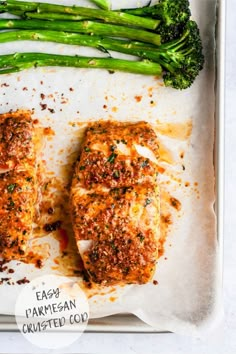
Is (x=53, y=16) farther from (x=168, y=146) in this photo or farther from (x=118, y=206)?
(x=118, y=206)

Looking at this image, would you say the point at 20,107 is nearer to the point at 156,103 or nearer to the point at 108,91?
the point at 108,91

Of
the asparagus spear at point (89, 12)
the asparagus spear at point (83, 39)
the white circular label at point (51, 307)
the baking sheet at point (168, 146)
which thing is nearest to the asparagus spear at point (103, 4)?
the asparagus spear at point (89, 12)

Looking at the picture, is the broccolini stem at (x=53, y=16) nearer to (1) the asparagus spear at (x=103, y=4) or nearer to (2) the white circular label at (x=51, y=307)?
(1) the asparagus spear at (x=103, y=4)

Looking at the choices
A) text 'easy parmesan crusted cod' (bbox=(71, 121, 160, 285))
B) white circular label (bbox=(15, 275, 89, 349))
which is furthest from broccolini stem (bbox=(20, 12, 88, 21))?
white circular label (bbox=(15, 275, 89, 349))

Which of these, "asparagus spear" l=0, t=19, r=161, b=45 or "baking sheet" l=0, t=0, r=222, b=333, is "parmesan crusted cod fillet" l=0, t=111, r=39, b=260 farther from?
"asparagus spear" l=0, t=19, r=161, b=45

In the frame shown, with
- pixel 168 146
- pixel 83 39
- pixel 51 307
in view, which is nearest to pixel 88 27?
pixel 83 39

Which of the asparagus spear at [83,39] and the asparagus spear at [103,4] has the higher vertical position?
the asparagus spear at [103,4]
